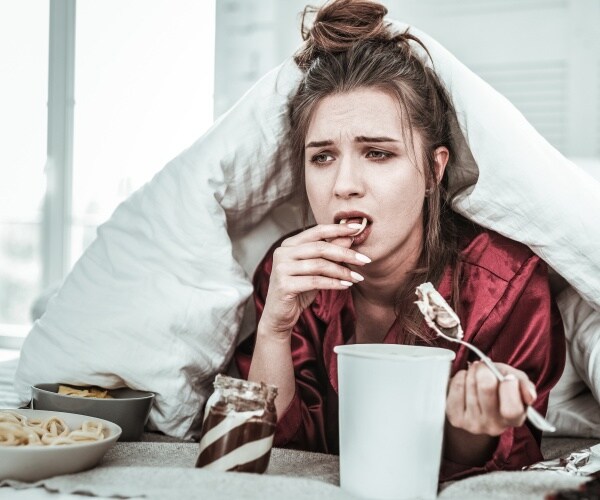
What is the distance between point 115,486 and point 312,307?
0.55 metres

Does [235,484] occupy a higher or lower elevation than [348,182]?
lower

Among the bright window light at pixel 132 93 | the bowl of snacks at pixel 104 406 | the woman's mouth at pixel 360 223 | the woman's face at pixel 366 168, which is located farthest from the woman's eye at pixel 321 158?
the bright window light at pixel 132 93

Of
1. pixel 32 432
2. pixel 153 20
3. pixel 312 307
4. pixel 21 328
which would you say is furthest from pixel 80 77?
pixel 32 432

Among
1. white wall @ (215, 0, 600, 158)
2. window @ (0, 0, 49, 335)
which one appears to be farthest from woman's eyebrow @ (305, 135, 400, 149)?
window @ (0, 0, 49, 335)

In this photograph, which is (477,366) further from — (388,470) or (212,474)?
(212,474)

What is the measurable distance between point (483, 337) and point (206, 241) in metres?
0.45

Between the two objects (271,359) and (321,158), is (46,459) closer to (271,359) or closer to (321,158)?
(271,359)

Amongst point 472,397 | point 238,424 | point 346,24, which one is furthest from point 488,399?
point 346,24

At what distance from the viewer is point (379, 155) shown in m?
1.00

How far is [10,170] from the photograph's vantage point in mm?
2768

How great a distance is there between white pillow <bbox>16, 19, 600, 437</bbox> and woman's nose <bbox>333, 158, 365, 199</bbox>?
0.19 meters

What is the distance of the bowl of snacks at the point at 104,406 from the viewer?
88 centimetres

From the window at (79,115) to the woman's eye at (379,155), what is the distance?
170cm

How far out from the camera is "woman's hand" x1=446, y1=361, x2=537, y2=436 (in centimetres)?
59
